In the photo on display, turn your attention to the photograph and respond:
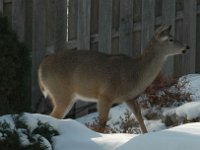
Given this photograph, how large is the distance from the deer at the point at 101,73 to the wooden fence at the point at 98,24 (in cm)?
200

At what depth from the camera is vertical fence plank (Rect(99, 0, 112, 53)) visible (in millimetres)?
10570

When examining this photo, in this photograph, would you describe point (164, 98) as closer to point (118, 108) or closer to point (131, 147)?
point (118, 108)

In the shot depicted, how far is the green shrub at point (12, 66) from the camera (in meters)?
9.16

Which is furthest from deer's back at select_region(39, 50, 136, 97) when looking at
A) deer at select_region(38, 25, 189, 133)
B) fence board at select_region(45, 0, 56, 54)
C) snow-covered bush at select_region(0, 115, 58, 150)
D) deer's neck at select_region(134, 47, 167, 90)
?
snow-covered bush at select_region(0, 115, 58, 150)

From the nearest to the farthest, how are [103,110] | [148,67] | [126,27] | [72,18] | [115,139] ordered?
1. [115,139]
2. [103,110]
3. [148,67]
4. [126,27]
5. [72,18]

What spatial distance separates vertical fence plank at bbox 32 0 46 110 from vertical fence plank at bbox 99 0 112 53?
0.90 m

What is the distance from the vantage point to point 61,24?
1065 cm

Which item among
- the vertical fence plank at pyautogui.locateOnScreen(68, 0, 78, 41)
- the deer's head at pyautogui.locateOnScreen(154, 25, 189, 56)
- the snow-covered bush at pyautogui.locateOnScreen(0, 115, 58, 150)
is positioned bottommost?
the snow-covered bush at pyautogui.locateOnScreen(0, 115, 58, 150)

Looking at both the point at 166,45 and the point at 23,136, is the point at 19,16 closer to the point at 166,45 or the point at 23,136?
the point at 166,45

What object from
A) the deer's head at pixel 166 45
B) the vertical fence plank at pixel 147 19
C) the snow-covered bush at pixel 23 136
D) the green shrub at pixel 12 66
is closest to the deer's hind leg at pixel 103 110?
the deer's head at pixel 166 45

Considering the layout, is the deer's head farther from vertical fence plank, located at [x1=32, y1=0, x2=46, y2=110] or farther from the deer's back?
vertical fence plank, located at [x1=32, y1=0, x2=46, y2=110]

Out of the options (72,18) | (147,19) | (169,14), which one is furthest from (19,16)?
(169,14)

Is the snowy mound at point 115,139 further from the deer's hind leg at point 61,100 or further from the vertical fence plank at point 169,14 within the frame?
the vertical fence plank at point 169,14

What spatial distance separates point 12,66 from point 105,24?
6.54ft
